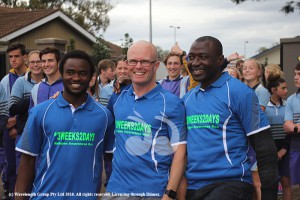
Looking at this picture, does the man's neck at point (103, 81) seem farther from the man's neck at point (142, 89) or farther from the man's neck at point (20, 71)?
the man's neck at point (142, 89)

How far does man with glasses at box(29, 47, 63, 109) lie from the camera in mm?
5785

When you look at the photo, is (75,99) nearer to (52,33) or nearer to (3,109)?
(3,109)

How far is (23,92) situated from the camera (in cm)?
669

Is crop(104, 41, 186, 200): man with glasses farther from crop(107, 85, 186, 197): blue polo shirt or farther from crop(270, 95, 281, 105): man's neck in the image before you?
crop(270, 95, 281, 105): man's neck

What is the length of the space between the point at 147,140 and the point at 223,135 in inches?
23.1

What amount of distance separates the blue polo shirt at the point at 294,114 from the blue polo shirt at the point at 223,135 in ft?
11.2

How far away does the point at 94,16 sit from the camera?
49281mm

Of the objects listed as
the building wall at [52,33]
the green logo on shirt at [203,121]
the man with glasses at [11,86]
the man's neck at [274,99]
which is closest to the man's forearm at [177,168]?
the green logo on shirt at [203,121]

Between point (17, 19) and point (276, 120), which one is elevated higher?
point (17, 19)

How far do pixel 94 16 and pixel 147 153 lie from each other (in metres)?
46.7

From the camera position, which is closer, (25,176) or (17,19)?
(25,176)

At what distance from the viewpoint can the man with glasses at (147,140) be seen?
373 cm

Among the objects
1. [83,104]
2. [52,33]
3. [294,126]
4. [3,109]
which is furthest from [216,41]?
[52,33]

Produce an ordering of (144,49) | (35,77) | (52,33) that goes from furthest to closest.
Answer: (52,33) < (35,77) < (144,49)
